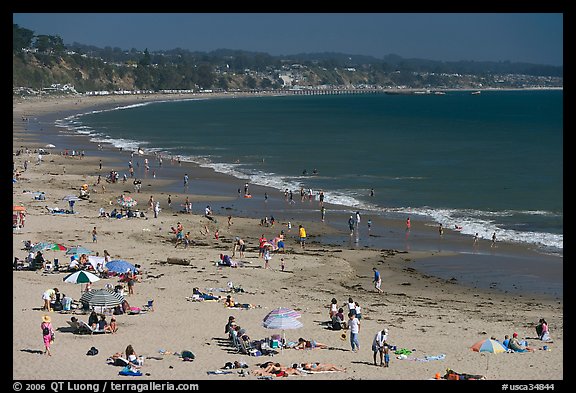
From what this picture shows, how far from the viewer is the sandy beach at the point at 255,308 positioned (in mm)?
18812

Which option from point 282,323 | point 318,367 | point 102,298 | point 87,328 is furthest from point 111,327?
point 318,367

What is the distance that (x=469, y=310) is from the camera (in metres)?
25.0

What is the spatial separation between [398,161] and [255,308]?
1859 inches

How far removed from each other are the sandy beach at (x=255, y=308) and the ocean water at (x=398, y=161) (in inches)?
255

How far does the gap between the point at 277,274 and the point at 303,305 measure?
13.9ft

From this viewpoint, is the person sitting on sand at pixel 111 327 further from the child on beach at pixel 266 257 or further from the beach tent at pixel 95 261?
the child on beach at pixel 266 257

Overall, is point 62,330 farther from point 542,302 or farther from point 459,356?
point 542,302

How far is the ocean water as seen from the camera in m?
43.9

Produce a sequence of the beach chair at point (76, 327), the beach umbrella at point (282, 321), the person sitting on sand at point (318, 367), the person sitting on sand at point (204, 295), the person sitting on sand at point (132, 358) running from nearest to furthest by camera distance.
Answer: the person sitting on sand at point (132, 358) < the person sitting on sand at point (318, 367) < the beach umbrella at point (282, 321) < the beach chair at point (76, 327) < the person sitting on sand at point (204, 295)

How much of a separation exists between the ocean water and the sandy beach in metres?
6.47

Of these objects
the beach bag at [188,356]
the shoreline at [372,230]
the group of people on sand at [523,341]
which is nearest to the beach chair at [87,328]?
the beach bag at [188,356]

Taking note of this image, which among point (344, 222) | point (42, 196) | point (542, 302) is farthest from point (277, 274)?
point (42, 196)

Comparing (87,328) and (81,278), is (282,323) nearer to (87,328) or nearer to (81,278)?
(87,328)

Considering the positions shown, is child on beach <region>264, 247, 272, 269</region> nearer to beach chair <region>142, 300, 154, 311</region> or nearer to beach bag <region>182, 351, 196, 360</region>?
beach chair <region>142, 300, 154, 311</region>
